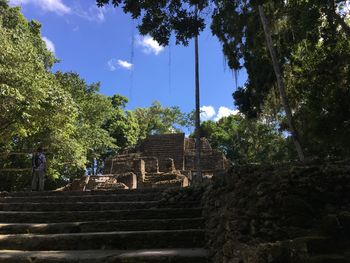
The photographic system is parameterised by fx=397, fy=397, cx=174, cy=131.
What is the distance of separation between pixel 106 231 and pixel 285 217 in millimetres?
2758

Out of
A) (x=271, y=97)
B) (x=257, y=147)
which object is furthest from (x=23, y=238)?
(x=257, y=147)

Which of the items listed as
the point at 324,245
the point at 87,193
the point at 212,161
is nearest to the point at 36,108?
the point at 87,193

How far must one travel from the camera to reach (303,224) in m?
3.21

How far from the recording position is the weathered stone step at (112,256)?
4.11m

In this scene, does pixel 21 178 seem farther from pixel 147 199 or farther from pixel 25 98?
pixel 147 199

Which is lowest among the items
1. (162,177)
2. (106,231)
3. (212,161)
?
(106,231)

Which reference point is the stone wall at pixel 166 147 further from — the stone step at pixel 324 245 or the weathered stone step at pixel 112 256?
the stone step at pixel 324 245

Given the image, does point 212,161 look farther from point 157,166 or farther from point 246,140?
point 246,140

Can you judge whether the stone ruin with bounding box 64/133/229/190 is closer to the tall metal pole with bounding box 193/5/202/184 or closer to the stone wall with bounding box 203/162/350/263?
the tall metal pole with bounding box 193/5/202/184

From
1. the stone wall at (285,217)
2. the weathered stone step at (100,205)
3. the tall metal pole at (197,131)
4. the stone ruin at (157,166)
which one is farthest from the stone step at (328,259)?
the stone ruin at (157,166)

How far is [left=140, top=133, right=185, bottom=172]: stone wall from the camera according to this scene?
73.5 ft

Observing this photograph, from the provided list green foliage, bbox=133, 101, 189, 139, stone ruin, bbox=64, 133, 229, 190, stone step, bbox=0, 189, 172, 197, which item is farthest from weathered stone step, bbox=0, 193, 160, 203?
green foliage, bbox=133, 101, 189, 139

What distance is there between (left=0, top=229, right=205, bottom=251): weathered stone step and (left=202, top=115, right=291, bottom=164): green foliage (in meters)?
19.6

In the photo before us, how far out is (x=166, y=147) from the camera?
2320 cm
